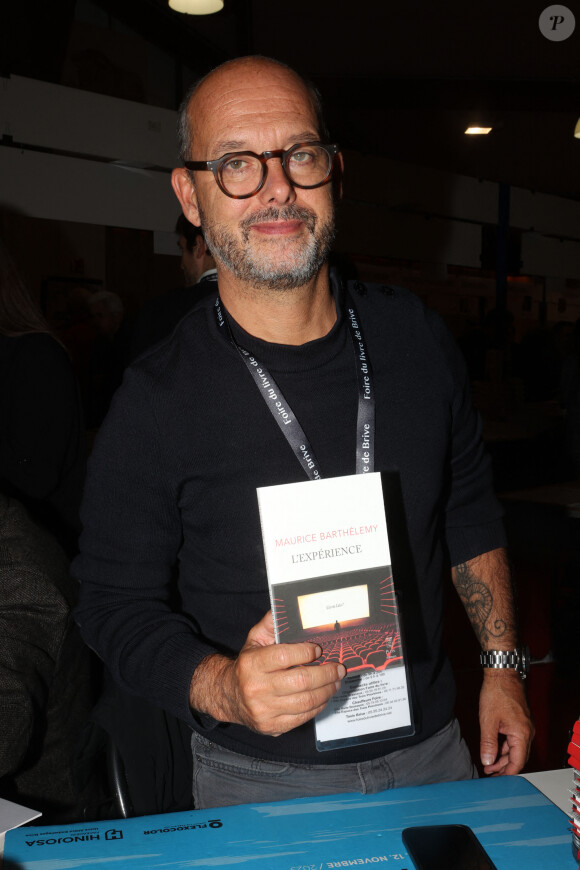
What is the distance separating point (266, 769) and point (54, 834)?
39 cm

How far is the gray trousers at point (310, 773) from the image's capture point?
127 cm

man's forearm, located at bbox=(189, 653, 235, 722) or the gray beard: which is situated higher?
the gray beard

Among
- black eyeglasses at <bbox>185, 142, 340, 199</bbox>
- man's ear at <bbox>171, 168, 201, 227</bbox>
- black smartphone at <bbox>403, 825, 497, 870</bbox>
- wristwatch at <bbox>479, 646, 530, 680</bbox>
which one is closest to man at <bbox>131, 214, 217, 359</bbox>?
man's ear at <bbox>171, 168, 201, 227</bbox>

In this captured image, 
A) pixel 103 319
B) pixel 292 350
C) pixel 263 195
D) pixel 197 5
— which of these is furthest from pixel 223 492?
pixel 197 5

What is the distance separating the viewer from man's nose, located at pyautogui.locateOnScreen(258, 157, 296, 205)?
1318 mm

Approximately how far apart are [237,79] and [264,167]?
203 millimetres

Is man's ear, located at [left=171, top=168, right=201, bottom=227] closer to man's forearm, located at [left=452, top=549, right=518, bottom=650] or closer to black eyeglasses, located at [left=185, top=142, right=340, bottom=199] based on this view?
black eyeglasses, located at [left=185, top=142, right=340, bottom=199]

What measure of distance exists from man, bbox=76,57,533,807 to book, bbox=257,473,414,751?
0.25 m

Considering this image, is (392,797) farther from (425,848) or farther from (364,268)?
(364,268)

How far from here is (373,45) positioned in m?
5.68

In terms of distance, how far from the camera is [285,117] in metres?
1.37

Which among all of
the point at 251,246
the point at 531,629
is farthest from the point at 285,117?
the point at 531,629

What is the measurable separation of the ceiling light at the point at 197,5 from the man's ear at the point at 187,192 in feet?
11.8

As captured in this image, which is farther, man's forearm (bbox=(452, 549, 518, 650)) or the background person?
the background person
